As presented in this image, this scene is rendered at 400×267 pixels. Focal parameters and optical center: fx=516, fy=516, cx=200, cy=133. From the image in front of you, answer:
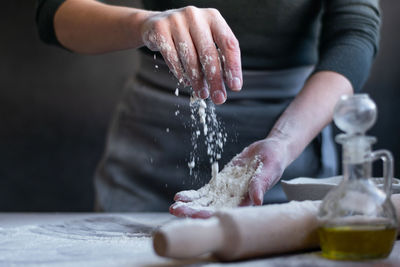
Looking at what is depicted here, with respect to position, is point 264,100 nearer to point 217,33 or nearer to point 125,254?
point 217,33

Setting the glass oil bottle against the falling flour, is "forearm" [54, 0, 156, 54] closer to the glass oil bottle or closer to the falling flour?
the falling flour

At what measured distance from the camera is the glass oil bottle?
50 cm

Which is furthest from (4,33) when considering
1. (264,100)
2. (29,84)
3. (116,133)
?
(264,100)

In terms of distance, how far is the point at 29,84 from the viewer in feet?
8.61

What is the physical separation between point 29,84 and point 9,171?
1.48 feet

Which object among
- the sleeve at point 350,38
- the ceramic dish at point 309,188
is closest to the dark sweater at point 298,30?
the sleeve at point 350,38

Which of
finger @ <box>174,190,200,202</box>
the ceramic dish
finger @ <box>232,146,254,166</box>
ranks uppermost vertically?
finger @ <box>232,146,254,166</box>

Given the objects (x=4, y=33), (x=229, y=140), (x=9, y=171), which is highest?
(x=4, y=33)

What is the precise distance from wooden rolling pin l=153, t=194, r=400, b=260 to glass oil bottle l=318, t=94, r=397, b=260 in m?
0.03

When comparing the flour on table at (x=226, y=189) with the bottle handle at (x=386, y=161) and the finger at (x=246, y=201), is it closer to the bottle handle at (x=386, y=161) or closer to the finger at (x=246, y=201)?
the finger at (x=246, y=201)

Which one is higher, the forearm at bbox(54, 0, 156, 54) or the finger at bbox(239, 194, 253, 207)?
the forearm at bbox(54, 0, 156, 54)

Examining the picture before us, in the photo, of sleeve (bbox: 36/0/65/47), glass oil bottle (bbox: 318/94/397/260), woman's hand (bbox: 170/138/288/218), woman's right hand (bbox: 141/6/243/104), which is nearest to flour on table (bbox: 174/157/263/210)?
woman's hand (bbox: 170/138/288/218)

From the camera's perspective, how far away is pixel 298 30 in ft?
3.83

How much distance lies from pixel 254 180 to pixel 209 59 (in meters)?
0.20
